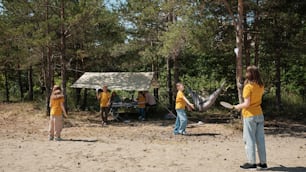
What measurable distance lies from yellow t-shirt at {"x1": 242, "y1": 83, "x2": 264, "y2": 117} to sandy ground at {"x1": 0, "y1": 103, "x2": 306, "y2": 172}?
111 centimetres

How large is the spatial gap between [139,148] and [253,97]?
3.61 meters

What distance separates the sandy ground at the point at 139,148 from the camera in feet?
22.7

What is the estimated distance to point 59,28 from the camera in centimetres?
1465

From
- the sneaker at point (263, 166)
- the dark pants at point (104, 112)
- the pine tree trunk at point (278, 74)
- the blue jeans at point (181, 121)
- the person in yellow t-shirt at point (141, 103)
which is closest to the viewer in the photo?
the sneaker at point (263, 166)

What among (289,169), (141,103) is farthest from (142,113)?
(289,169)

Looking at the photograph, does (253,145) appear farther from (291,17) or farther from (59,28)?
(59,28)

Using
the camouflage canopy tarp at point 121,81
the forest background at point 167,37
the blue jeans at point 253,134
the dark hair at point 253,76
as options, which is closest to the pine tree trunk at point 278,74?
the forest background at point 167,37

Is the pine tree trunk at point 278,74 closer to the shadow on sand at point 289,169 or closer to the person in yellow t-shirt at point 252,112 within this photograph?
the shadow on sand at point 289,169

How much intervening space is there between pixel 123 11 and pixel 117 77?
288cm

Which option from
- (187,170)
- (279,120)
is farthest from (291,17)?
(187,170)

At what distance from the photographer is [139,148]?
8.87 m

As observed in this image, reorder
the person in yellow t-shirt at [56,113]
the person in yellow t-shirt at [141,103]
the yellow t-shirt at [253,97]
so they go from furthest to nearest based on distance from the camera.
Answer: the person in yellow t-shirt at [141,103], the person in yellow t-shirt at [56,113], the yellow t-shirt at [253,97]

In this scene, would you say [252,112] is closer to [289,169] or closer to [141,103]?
[289,169]

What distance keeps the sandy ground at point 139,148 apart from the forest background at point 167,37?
2119 millimetres
